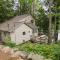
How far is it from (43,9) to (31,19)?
77.8 inches

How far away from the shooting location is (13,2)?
23047 millimetres

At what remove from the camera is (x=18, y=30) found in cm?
1872

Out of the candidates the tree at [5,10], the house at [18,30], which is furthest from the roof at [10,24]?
the tree at [5,10]

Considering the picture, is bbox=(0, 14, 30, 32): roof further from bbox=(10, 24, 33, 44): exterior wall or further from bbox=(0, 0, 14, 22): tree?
bbox=(0, 0, 14, 22): tree

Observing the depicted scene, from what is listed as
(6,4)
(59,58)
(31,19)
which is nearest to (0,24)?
(6,4)

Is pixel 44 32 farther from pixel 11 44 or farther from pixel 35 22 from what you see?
pixel 11 44

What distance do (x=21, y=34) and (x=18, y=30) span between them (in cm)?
79

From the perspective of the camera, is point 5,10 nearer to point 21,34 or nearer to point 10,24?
point 10,24

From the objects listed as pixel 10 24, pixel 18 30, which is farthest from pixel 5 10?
pixel 18 30

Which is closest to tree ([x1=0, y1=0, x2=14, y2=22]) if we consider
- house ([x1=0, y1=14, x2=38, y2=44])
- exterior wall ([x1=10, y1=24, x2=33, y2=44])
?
house ([x1=0, y1=14, x2=38, y2=44])

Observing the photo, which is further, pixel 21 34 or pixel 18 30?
pixel 21 34

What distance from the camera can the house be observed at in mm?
18141

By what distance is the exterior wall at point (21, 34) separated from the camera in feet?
59.6

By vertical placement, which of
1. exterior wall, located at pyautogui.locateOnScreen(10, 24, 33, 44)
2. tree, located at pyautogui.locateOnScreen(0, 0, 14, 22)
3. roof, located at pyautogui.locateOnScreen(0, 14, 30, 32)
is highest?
tree, located at pyautogui.locateOnScreen(0, 0, 14, 22)
